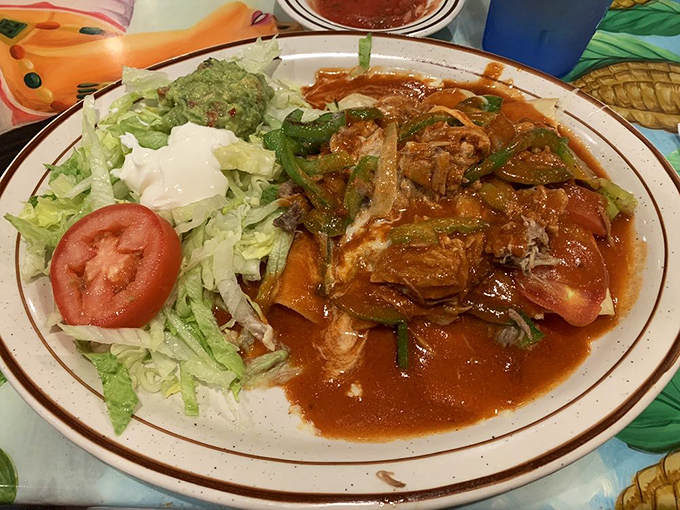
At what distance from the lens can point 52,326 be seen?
2131mm

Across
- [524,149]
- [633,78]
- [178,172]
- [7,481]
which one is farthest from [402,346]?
[633,78]

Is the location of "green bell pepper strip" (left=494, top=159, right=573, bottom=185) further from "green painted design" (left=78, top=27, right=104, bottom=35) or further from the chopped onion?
"green painted design" (left=78, top=27, right=104, bottom=35)

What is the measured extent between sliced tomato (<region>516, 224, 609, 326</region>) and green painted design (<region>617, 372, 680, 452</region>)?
463 mm

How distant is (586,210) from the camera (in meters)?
2.42

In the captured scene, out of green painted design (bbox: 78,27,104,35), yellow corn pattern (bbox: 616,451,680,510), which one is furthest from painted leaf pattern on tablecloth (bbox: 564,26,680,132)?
green painted design (bbox: 78,27,104,35)

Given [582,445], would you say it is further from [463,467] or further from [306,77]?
[306,77]

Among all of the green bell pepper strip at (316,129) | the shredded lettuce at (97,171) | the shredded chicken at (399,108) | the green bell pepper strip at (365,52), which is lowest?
the shredded lettuce at (97,171)

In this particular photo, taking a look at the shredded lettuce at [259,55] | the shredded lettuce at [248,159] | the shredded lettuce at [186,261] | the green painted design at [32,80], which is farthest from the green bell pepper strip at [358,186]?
the green painted design at [32,80]

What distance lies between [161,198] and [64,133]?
32.8 inches

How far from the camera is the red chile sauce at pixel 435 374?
6.79ft

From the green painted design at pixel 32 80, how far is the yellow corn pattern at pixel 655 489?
4.31 metres

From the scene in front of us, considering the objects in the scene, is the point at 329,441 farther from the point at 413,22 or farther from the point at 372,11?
the point at 372,11

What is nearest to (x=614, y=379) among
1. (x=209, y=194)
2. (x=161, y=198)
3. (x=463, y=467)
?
(x=463, y=467)

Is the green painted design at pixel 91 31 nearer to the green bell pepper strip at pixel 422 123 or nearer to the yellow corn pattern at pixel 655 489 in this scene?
the green bell pepper strip at pixel 422 123
